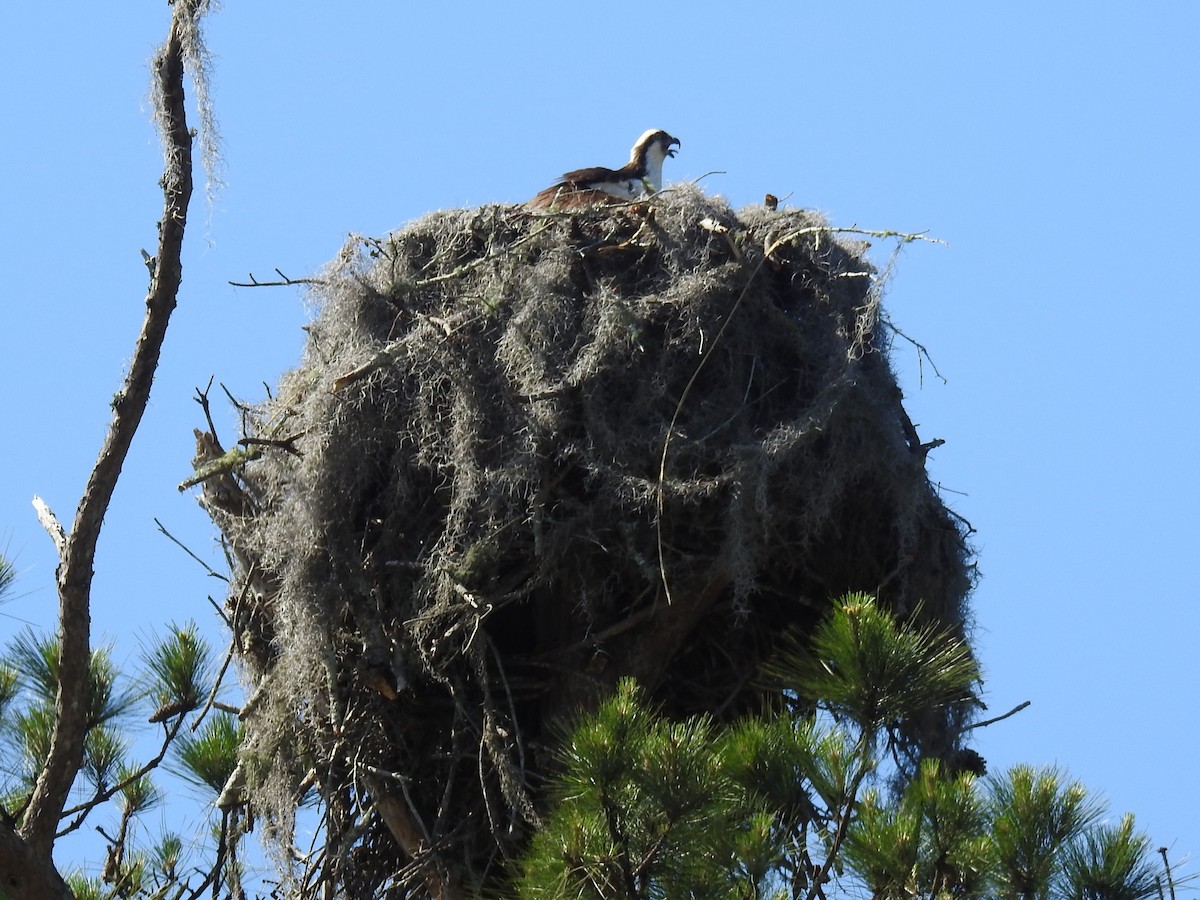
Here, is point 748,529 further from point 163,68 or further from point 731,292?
point 163,68

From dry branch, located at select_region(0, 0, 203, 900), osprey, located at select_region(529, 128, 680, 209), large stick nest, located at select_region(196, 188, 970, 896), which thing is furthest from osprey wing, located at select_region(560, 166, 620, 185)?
dry branch, located at select_region(0, 0, 203, 900)

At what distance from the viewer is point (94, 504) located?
5.20 metres

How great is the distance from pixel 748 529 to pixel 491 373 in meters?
1.16

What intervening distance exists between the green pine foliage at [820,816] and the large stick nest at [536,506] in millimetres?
1099

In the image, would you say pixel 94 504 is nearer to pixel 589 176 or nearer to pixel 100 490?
pixel 100 490

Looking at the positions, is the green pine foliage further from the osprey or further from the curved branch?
the osprey

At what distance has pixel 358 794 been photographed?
6.62m

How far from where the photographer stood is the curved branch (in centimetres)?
512

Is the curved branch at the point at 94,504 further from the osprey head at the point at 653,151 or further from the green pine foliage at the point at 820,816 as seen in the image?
the osprey head at the point at 653,151

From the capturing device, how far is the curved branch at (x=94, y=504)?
16.8ft

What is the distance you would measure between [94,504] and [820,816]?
89.0 inches

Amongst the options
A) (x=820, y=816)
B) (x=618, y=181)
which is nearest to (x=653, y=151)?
(x=618, y=181)

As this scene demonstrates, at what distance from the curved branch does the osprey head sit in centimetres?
477

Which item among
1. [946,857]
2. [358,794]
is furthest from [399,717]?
[946,857]
